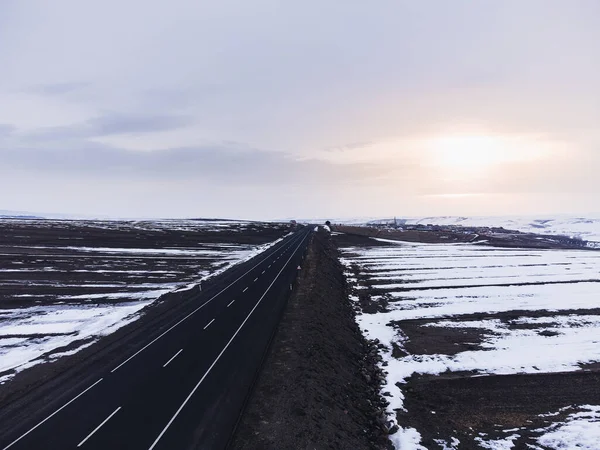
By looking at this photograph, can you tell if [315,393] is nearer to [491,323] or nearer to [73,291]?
[491,323]

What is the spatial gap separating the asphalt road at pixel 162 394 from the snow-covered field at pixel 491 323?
24.1ft

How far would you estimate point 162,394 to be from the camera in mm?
15742

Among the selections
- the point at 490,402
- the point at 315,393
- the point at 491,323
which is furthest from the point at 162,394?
the point at 491,323

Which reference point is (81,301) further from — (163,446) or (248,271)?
(163,446)

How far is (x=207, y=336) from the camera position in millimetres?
23328

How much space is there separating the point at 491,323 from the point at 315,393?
1908cm

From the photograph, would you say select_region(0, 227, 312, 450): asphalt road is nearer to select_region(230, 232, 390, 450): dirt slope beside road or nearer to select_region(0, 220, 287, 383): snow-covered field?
select_region(230, 232, 390, 450): dirt slope beside road

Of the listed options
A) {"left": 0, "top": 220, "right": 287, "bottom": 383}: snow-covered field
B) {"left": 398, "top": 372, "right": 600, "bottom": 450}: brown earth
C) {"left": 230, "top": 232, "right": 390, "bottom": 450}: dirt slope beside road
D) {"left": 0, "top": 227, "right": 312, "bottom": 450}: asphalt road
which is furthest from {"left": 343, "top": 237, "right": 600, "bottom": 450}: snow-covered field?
{"left": 0, "top": 220, "right": 287, "bottom": 383}: snow-covered field

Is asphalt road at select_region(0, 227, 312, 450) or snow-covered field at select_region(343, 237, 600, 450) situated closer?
asphalt road at select_region(0, 227, 312, 450)

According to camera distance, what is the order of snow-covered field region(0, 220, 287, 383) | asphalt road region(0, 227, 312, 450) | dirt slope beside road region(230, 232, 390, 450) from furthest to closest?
snow-covered field region(0, 220, 287, 383) < dirt slope beside road region(230, 232, 390, 450) < asphalt road region(0, 227, 312, 450)

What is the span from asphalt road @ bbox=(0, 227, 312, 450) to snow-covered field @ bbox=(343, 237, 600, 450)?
24.1ft

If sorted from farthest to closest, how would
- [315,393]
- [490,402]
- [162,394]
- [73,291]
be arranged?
1. [73,291]
2. [490,402]
3. [315,393]
4. [162,394]

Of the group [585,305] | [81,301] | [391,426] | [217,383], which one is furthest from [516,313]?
[81,301]

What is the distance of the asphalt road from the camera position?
1284cm
